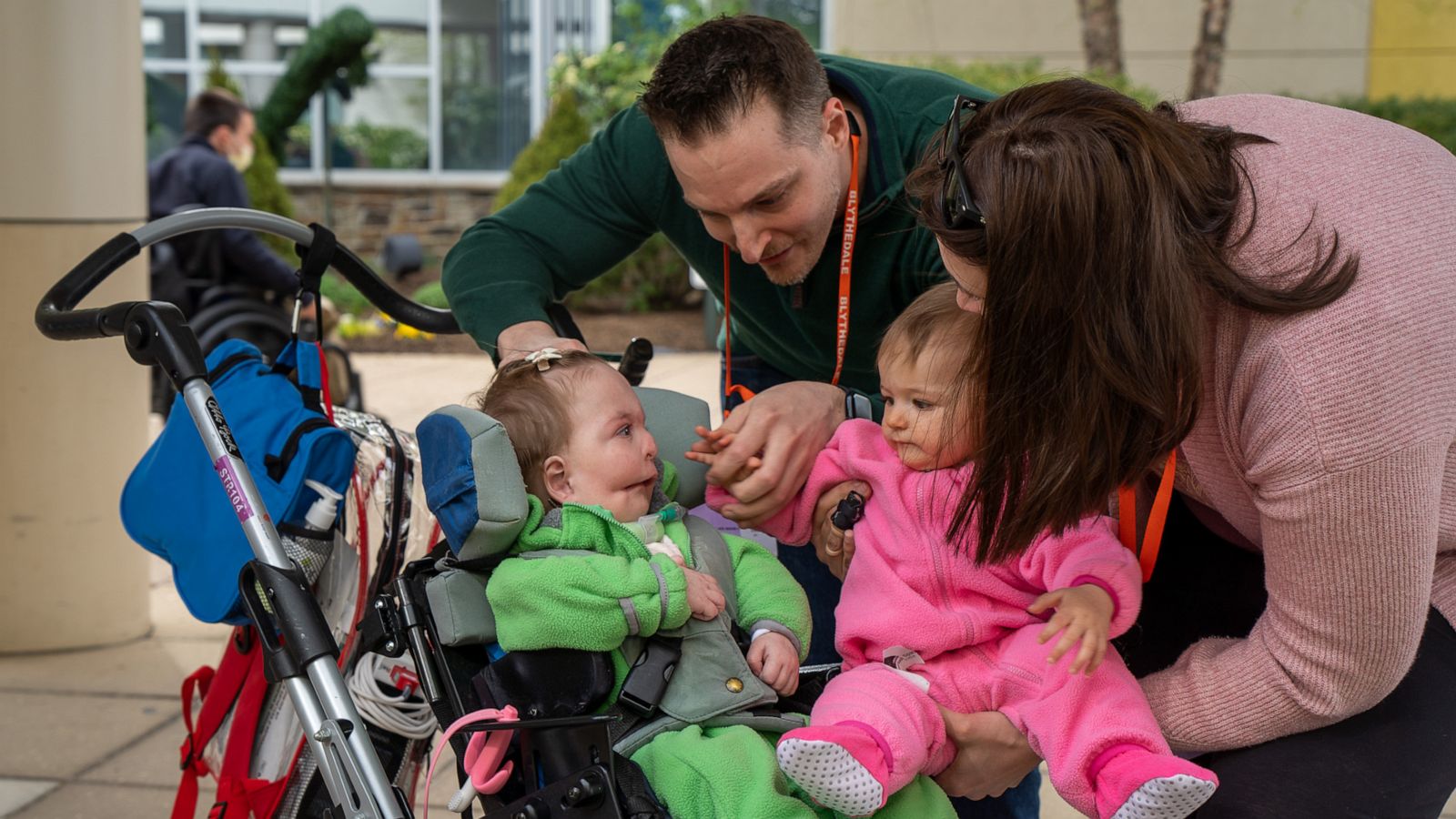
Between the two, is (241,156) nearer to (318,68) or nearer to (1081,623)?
(318,68)

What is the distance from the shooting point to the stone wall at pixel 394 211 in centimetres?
1406

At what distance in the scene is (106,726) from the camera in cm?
391

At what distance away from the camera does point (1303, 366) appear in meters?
1.68

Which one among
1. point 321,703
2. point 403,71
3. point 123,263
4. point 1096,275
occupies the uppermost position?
point 1096,275

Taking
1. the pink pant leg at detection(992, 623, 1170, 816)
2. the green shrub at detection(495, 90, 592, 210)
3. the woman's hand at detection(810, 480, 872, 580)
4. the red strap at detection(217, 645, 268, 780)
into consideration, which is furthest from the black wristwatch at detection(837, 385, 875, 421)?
the green shrub at detection(495, 90, 592, 210)

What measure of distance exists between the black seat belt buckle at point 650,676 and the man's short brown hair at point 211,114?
639cm

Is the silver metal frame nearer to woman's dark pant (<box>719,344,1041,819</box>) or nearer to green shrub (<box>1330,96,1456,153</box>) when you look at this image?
woman's dark pant (<box>719,344,1041,819</box>)

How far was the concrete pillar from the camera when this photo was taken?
4199 millimetres

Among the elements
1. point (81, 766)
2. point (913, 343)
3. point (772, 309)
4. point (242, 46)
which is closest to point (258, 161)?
point (242, 46)

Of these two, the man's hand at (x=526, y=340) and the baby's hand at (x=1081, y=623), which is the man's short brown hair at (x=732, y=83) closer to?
the man's hand at (x=526, y=340)

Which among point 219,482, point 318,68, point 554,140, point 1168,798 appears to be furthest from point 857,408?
point 318,68

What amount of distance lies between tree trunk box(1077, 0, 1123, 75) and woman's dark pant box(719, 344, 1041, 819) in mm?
8341

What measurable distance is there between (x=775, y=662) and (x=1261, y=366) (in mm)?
849

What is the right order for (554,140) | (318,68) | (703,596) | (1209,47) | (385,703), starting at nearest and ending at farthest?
1. (703,596)
2. (385,703)
3. (1209,47)
4. (554,140)
5. (318,68)
